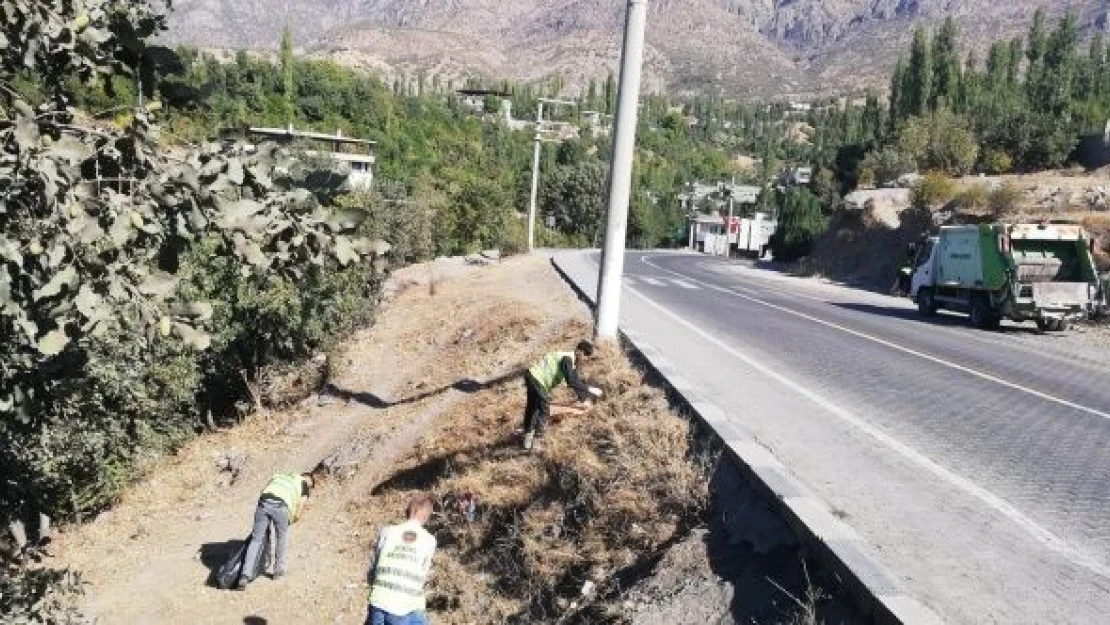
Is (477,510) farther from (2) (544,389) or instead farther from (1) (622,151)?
(1) (622,151)

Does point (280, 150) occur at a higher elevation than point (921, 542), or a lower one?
higher

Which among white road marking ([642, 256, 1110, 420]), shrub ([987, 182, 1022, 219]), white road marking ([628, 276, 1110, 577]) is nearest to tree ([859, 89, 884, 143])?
shrub ([987, 182, 1022, 219])

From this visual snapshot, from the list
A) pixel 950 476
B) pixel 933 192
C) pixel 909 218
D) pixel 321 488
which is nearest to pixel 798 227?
pixel 909 218

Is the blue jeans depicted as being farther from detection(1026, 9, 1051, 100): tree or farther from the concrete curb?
detection(1026, 9, 1051, 100): tree

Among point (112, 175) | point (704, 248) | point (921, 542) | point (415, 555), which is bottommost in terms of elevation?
point (704, 248)

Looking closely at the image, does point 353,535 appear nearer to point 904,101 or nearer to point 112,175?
point 112,175

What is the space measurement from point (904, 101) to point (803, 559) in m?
72.1

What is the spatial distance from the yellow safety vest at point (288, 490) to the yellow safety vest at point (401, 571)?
5316 millimetres

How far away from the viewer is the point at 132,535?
16641mm

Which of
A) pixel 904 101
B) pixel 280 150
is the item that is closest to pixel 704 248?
pixel 904 101

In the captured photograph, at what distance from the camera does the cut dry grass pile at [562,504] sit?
27.3 feet

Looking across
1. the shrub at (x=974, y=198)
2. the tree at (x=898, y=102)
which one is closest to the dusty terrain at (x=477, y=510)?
the shrub at (x=974, y=198)

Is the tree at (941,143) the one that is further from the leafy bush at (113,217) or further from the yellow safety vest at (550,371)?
the leafy bush at (113,217)

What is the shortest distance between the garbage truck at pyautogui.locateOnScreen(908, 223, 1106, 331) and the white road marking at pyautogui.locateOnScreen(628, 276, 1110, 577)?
34.2 feet
